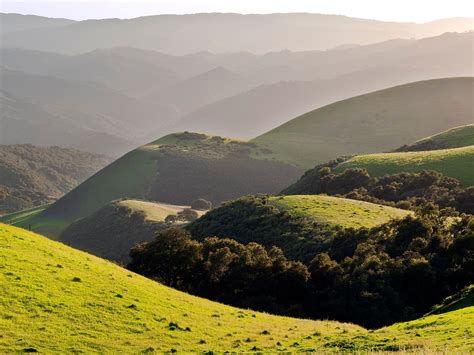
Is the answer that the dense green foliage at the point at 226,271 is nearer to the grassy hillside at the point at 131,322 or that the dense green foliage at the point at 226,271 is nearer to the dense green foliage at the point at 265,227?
the dense green foliage at the point at 265,227

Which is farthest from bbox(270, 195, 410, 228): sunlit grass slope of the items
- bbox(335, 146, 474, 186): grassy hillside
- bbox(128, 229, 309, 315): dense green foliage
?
bbox(335, 146, 474, 186): grassy hillside

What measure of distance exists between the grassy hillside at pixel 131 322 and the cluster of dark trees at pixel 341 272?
47.0 feet

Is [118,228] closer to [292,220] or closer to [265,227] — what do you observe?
[265,227]

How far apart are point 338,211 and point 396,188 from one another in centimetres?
3347

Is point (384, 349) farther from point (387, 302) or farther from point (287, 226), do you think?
point (287, 226)

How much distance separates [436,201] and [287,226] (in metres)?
29.8

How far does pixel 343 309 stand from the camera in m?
49.3

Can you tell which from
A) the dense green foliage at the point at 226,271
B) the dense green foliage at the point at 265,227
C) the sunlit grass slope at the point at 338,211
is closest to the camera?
the dense green foliage at the point at 226,271

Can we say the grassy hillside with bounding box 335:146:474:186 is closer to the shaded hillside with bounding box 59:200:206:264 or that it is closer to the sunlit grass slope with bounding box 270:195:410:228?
the sunlit grass slope with bounding box 270:195:410:228

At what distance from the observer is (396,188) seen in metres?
112

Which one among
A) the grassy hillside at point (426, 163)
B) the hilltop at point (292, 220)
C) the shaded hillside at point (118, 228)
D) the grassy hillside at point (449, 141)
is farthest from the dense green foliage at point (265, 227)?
the grassy hillside at point (449, 141)

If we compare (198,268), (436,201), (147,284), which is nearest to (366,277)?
(198,268)

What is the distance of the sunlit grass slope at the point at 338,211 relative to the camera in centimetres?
7806

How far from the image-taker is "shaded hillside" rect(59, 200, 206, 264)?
15750 cm
